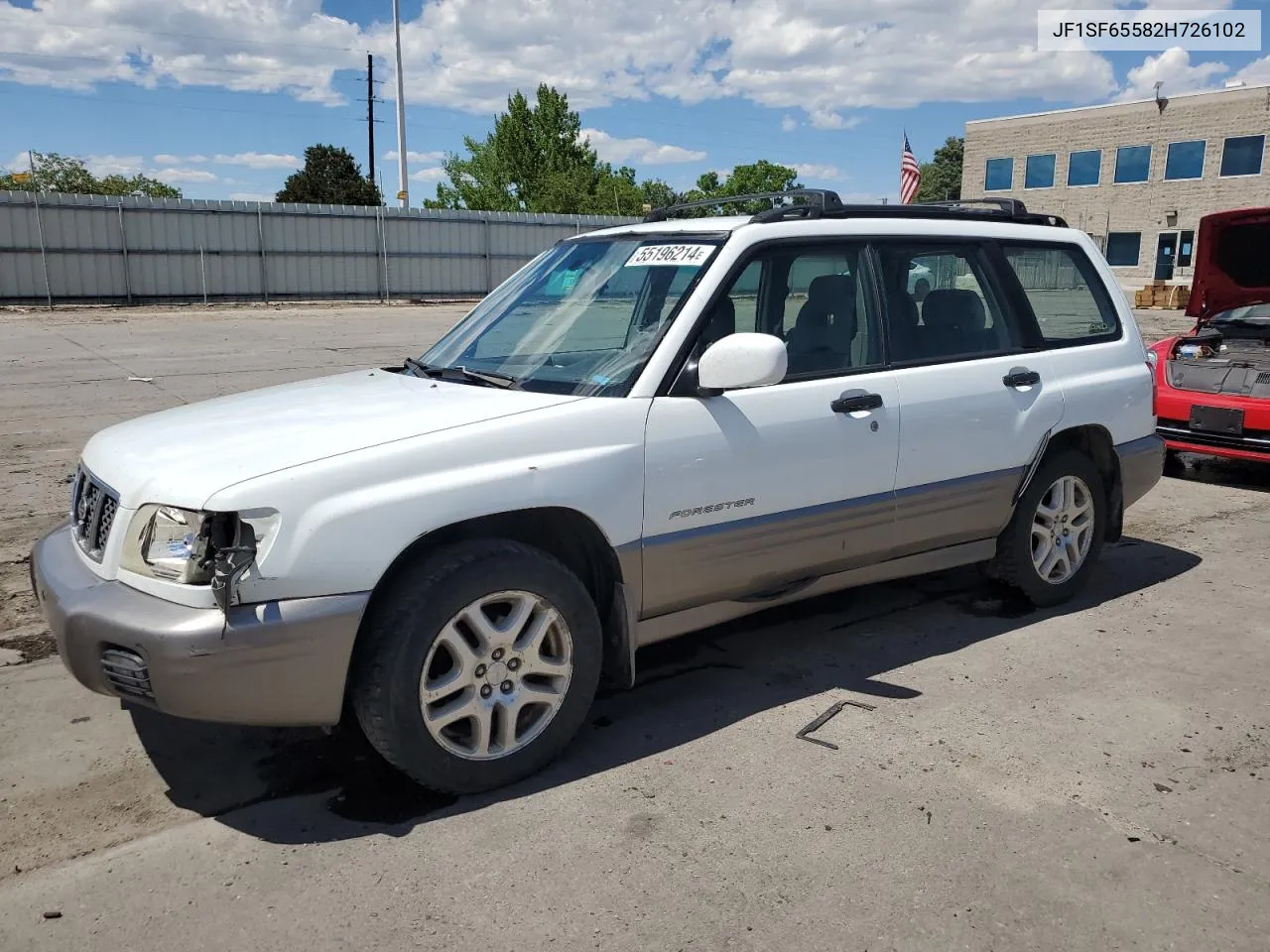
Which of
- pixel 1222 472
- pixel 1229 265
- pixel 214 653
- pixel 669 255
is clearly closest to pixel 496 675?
pixel 214 653

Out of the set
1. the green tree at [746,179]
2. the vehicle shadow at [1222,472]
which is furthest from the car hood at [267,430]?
the green tree at [746,179]

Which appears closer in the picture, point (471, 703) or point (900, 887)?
point (900, 887)

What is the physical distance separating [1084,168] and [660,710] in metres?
53.3

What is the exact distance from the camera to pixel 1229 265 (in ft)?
29.6

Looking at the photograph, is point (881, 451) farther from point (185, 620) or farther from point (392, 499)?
point (185, 620)

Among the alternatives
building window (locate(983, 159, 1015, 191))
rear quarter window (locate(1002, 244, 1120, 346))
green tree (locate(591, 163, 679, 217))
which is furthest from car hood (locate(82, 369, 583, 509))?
building window (locate(983, 159, 1015, 191))

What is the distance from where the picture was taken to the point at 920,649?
4488 mm

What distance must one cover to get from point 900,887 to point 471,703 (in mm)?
1348

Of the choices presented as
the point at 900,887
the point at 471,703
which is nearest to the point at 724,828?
the point at 900,887

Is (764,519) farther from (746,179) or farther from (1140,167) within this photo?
(746,179)

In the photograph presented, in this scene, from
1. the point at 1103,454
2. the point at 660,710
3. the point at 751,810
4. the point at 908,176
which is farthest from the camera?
the point at 908,176

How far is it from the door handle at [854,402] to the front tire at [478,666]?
1.28 m

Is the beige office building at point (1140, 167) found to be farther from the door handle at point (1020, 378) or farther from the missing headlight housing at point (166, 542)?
the missing headlight housing at point (166, 542)

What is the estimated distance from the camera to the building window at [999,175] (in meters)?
53.0
